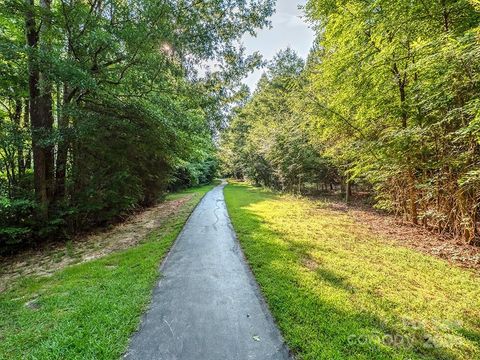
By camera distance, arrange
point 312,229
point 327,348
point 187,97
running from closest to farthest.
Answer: point 327,348, point 312,229, point 187,97

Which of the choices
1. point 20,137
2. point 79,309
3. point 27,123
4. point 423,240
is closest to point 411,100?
point 423,240

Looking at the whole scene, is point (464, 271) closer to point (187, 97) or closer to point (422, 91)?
point (422, 91)

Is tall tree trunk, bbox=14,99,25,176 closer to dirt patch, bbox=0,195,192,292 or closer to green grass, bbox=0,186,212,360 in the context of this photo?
dirt patch, bbox=0,195,192,292

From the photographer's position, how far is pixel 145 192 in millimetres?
12750

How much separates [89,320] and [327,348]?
2795 mm

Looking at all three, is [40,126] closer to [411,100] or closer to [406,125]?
[411,100]

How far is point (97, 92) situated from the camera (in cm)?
655

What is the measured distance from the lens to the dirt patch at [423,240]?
17.4 feet

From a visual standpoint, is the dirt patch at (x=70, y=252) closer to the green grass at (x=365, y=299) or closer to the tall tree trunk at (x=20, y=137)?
the tall tree trunk at (x=20, y=137)

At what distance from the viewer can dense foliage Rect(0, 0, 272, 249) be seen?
19.7 feet

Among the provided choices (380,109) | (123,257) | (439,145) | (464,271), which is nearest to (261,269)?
(123,257)

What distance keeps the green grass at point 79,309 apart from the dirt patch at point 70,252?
0.63m

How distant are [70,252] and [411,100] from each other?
10.00 meters

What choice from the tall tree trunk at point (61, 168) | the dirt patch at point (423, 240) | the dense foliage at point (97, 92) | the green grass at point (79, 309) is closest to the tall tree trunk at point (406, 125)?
the dirt patch at point (423, 240)
